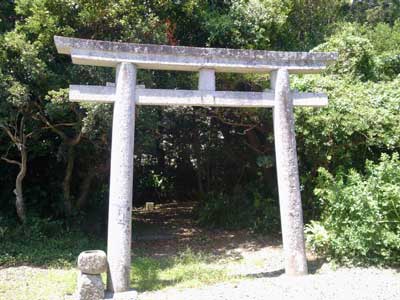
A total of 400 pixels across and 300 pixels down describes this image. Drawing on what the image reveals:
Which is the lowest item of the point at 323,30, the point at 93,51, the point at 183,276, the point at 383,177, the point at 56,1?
the point at 183,276

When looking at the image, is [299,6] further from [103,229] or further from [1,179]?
[1,179]

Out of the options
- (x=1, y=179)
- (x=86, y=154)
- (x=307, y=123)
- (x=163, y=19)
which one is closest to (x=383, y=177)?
(x=307, y=123)

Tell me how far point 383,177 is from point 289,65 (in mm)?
2364

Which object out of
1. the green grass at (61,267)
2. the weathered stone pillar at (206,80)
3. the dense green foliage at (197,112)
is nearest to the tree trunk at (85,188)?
the dense green foliage at (197,112)

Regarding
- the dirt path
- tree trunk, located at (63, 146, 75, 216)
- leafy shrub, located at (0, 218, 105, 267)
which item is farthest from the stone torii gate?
tree trunk, located at (63, 146, 75, 216)

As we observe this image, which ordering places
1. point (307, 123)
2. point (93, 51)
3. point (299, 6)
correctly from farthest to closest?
point (299, 6) < point (307, 123) < point (93, 51)

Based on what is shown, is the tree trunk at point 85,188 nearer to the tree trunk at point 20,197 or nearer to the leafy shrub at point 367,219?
the tree trunk at point 20,197

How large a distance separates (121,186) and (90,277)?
1.28 metres

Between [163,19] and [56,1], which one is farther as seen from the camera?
[163,19]

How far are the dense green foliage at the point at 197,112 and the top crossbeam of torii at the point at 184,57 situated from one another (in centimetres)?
164

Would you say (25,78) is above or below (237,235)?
above

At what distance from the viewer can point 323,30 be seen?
1224cm

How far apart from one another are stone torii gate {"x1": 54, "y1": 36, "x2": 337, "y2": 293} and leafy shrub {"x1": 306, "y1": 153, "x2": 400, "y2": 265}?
76cm

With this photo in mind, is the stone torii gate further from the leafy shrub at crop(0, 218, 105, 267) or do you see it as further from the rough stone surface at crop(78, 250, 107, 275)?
the leafy shrub at crop(0, 218, 105, 267)
